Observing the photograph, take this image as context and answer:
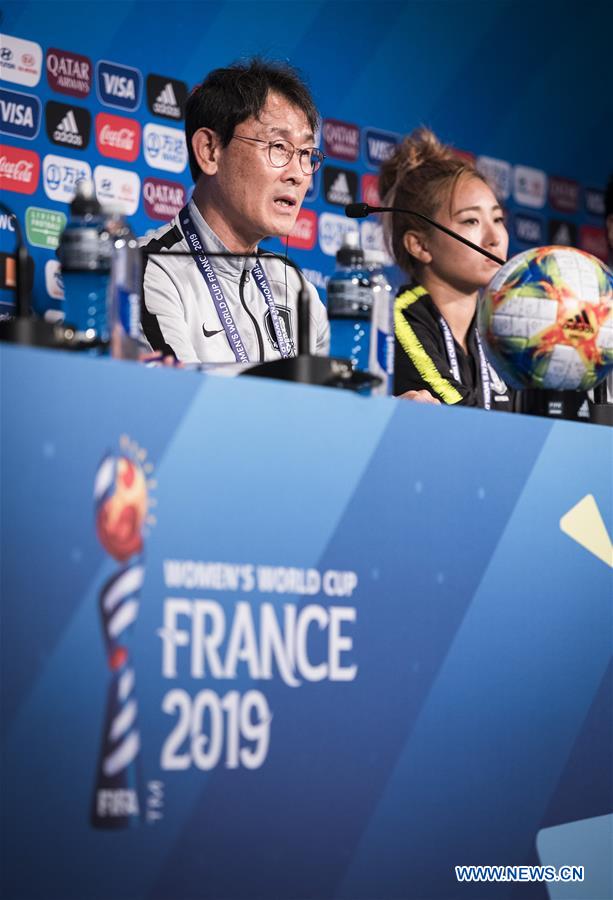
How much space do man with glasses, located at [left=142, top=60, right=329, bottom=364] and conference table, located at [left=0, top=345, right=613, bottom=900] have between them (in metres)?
1.04

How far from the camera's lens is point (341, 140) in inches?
159

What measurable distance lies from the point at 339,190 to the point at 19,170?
111 centimetres

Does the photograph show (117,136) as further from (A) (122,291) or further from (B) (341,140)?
(A) (122,291)

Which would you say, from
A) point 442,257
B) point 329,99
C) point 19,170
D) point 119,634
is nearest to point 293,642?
point 119,634

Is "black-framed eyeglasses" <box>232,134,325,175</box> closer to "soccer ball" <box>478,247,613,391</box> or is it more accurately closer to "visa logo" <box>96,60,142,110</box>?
"visa logo" <box>96,60,142,110</box>

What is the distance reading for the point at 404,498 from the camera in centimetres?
163

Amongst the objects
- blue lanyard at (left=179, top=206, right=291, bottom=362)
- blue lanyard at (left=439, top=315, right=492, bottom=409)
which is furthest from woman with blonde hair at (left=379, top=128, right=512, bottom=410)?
blue lanyard at (left=179, top=206, right=291, bottom=362)

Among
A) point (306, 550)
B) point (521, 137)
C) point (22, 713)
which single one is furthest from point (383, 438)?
point (521, 137)

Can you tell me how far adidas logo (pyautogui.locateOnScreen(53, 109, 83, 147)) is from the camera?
3.35 meters

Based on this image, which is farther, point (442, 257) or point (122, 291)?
point (442, 257)

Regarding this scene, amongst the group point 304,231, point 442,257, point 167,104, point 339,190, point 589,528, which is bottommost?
point 589,528

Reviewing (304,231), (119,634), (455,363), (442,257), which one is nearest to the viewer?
(119,634)

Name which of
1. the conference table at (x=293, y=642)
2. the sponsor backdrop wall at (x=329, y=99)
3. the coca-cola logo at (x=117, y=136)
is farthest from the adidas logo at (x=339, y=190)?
the conference table at (x=293, y=642)

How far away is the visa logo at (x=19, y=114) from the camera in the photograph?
3.25 m
